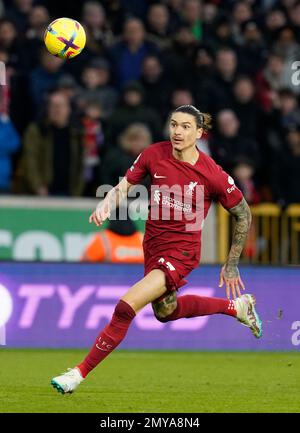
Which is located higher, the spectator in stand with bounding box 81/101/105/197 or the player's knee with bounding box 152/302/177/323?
the spectator in stand with bounding box 81/101/105/197

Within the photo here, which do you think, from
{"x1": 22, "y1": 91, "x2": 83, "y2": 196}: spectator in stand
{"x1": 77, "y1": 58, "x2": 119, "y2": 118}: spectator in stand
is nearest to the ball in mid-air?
{"x1": 22, "y1": 91, "x2": 83, "y2": 196}: spectator in stand

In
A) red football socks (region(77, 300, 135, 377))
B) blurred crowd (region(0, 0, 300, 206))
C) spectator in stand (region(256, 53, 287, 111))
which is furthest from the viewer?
spectator in stand (region(256, 53, 287, 111))

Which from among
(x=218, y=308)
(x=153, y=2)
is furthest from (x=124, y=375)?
(x=153, y=2)

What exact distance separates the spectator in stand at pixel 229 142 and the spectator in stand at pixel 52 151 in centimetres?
221

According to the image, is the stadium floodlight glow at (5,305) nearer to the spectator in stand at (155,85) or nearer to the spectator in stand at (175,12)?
the spectator in stand at (155,85)

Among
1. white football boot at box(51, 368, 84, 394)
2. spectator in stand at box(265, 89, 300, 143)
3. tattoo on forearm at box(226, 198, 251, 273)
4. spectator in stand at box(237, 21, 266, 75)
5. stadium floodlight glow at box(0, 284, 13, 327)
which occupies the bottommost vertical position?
white football boot at box(51, 368, 84, 394)

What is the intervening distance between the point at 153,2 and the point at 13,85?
4.02 metres

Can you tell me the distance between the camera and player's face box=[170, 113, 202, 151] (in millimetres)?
9430

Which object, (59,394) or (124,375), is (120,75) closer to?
(124,375)

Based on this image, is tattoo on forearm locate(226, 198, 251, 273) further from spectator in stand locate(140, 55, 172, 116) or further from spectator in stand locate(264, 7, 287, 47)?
spectator in stand locate(264, 7, 287, 47)

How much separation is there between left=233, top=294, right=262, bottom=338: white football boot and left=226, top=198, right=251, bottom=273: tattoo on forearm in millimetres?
560

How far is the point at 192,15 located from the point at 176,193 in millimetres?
9170

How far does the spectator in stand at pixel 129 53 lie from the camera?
16.9m

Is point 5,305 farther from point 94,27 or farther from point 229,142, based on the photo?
point 94,27
